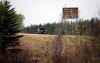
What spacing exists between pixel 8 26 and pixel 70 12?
5.57 ft

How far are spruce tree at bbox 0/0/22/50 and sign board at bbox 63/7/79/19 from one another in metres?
1.26

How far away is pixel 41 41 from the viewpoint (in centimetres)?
659

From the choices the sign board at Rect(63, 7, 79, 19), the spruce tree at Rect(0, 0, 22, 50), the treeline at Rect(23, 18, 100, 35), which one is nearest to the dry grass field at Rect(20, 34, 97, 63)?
the treeline at Rect(23, 18, 100, 35)

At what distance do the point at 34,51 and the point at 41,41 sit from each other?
0.29 meters

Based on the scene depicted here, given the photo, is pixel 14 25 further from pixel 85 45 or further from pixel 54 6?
pixel 85 45

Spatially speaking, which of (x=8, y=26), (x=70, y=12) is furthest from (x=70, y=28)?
(x=8, y=26)

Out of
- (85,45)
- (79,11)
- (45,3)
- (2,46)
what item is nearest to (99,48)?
(85,45)

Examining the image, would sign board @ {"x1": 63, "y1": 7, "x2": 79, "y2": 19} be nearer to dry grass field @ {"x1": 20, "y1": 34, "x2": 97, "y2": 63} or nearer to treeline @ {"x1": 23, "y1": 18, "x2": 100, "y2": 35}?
treeline @ {"x1": 23, "y1": 18, "x2": 100, "y2": 35}

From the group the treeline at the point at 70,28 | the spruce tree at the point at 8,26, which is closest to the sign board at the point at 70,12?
the treeline at the point at 70,28

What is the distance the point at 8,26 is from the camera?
630cm

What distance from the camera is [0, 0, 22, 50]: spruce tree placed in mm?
6188

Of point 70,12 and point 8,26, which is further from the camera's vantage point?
point 70,12

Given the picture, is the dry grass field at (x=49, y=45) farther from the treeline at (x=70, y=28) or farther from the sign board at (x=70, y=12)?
the sign board at (x=70, y=12)

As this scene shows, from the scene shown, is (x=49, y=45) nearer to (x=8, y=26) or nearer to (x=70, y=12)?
(x=8, y=26)
